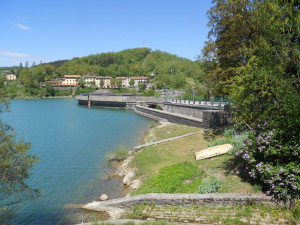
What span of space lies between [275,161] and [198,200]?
11.2 feet

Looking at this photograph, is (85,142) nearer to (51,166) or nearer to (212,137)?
(51,166)

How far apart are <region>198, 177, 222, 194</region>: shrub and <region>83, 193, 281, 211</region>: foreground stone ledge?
822mm

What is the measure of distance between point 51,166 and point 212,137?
14130mm

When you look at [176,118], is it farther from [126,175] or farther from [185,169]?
[185,169]

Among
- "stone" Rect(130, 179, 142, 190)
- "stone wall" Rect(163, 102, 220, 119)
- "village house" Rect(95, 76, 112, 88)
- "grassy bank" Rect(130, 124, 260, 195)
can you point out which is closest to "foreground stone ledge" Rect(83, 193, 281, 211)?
"grassy bank" Rect(130, 124, 260, 195)

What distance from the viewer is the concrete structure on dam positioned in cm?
2456

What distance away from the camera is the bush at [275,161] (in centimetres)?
846

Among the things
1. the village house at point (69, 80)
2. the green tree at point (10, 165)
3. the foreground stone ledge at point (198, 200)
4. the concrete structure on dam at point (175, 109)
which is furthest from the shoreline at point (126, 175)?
the village house at point (69, 80)

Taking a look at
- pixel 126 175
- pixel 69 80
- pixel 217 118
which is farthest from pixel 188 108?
pixel 69 80

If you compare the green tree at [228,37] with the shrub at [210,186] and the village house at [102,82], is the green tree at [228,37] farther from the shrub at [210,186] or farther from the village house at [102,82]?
the village house at [102,82]

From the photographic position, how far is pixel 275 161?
929 centimetres

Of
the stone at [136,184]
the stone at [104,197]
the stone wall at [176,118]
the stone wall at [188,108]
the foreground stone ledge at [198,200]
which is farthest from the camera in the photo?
the stone wall at [188,108]

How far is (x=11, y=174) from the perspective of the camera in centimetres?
937

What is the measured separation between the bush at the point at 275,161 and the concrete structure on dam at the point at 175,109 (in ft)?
46.0
